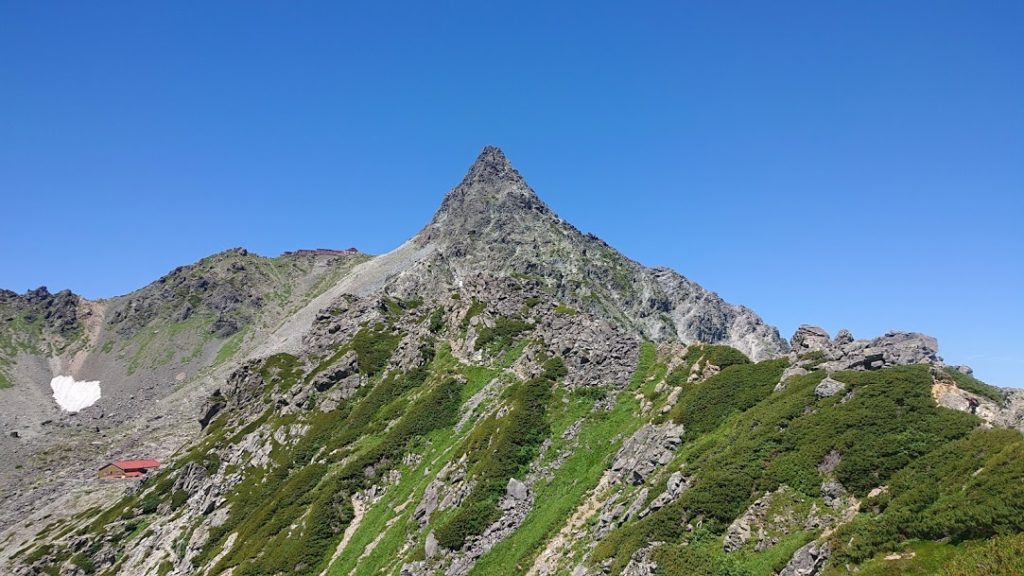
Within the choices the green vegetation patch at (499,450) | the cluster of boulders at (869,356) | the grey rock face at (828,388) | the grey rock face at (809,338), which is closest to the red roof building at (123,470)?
the green vegetation patch at (499,450)

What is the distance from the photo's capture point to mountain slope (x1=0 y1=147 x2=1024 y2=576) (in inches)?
1188

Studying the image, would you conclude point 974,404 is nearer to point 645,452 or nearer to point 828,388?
point 828,388

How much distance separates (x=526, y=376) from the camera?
6844 centimetres

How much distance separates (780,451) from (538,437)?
2364 centimetres

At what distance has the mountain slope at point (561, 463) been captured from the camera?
30.2m

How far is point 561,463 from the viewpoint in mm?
52000

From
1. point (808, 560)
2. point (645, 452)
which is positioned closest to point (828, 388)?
point (645, 452)

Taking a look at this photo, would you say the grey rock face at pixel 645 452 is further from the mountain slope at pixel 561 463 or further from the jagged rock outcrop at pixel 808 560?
the jagged rock outcrop at pixel 808 560

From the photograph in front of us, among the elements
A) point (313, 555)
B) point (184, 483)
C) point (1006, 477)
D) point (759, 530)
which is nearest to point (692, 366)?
point (759, 530)

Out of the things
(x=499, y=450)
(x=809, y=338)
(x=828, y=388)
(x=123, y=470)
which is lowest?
(x=123, y=470)

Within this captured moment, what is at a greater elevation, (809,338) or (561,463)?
(809,338)

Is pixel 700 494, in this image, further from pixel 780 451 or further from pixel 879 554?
pixel 879 554

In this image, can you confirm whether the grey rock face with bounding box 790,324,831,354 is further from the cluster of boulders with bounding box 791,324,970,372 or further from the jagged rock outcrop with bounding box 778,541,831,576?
the jagged rock outcrop with bounding box 778,541,831,576

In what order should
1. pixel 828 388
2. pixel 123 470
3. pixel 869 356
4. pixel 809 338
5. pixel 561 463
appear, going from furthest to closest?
pixel 123 470 < pixel 809 338 < pixel 561 463 < pixel 869 356 < pixel 828 388
